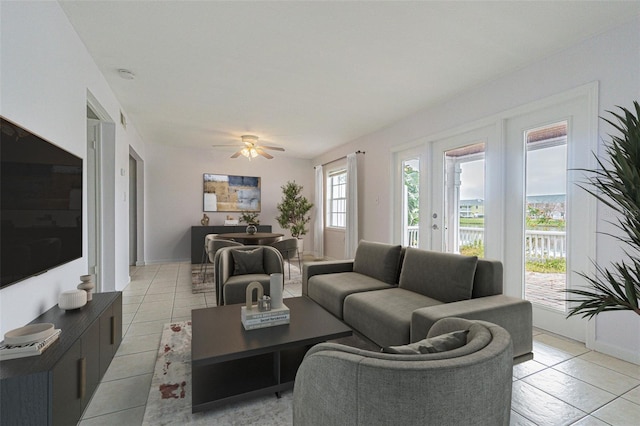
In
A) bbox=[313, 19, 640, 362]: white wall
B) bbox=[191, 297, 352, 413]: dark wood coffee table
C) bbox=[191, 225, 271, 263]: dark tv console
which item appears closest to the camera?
bbox=[191, 297, 352, 413]: dark wood coffee table

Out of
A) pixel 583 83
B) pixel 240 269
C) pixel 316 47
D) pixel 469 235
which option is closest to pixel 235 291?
pixel 240 269

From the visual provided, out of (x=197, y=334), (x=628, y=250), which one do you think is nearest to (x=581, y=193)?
(x=628, y=250)

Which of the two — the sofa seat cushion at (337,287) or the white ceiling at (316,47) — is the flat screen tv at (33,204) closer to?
the white ceiling at (316,47)

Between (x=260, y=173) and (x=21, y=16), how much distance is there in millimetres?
5885

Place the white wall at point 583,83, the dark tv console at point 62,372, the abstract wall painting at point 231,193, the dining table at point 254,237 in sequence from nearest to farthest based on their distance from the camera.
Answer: the dark tv console at point 62,372
the white wall at point 583,83
the dining table at point 254,237
the abstract wall painting at point 231,193

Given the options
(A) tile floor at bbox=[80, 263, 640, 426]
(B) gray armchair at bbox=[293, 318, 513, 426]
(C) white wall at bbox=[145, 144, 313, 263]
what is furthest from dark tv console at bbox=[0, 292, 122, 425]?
(C) white wall at bbox=[145, 144, 313, 263]

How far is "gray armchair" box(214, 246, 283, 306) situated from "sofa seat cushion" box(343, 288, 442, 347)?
104cm

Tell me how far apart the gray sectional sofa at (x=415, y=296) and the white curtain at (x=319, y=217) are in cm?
397

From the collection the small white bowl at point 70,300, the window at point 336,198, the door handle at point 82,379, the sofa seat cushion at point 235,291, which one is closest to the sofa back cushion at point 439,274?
the sofa seat cushion at point 235,291

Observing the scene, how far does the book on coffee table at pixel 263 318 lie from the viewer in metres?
1.96

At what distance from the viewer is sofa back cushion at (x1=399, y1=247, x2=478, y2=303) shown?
2301mm

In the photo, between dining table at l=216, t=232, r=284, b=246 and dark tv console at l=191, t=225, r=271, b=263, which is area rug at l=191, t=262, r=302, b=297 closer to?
dark tv console at l=191, t=225, r=271, b=263

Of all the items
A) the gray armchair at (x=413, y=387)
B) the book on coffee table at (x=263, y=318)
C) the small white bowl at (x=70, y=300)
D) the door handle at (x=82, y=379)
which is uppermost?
the gray armchair at (x=413, y=387)

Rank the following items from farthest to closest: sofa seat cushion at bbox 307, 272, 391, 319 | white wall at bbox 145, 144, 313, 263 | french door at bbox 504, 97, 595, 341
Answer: white wall at bbox 145, 144, 313, 263 < sofa seat cushion at bbox 307, 272, 391, 319 < french door at bbox 504, 97, 595, 341
